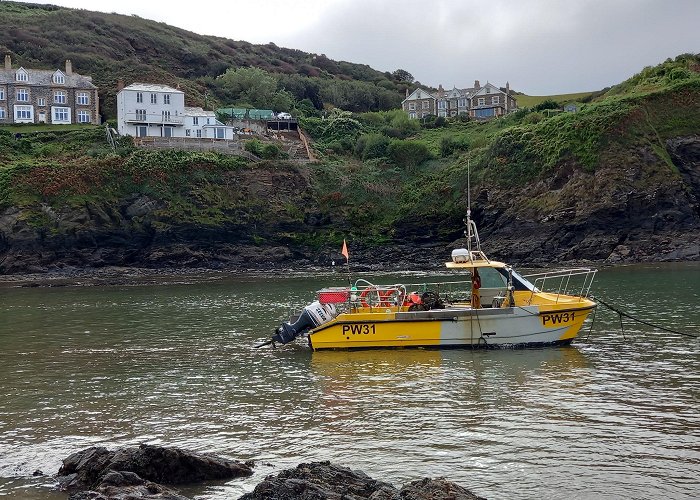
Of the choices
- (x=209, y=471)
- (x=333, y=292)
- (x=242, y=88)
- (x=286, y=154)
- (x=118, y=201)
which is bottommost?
(x=209, y=471)

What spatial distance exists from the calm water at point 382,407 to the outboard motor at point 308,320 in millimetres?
590

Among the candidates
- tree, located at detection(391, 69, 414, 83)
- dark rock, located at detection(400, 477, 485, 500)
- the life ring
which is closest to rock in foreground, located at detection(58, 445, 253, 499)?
dark rock, located at detection(400, 477, 485, 500)

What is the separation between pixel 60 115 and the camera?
93.4 m

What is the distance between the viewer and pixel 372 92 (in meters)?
135

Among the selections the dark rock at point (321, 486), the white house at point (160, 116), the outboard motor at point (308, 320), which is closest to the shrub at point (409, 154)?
the white house at point (160, 116)

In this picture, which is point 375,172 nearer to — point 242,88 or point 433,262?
point 433,262

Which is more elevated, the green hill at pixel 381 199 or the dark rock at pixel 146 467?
the green hill at pixel 381 199

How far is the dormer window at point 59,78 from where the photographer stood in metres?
93.6

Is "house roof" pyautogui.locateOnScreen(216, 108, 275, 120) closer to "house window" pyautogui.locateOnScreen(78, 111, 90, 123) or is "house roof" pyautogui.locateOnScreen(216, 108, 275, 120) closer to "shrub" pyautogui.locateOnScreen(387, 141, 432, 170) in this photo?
"house window" pyautogui.locateOnScreen(78, 111, 90, 123)

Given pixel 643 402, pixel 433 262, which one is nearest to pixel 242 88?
pixel 433 262

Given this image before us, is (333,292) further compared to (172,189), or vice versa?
(172,189)

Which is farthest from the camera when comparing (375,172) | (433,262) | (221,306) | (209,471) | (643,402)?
(375,172)

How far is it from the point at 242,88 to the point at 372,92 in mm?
25108

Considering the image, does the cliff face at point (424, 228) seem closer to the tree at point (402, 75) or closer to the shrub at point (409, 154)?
the shrub at point (409, 154)
